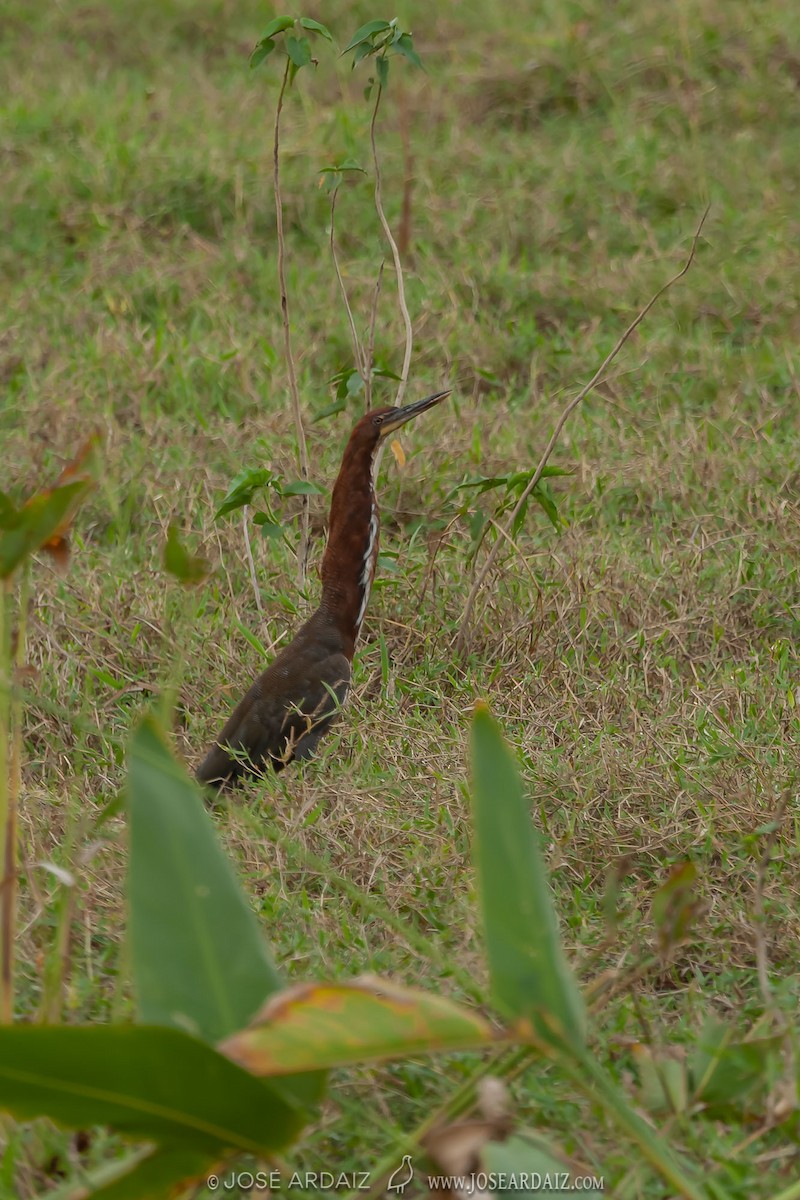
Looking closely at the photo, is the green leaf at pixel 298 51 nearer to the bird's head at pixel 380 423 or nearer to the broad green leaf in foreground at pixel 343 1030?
the bird's head at pixel 380 423

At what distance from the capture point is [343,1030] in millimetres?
1570

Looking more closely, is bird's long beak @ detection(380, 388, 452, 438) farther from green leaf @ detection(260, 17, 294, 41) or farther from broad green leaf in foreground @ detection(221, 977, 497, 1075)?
broad green leaf in foreground @ detection(221, 977, 497, 1075)

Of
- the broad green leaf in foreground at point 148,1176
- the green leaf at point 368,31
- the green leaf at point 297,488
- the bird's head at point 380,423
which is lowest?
the broad green leaf in foreground at point 148,1176

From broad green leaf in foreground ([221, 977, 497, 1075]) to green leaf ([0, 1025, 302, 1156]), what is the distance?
0.04 meters

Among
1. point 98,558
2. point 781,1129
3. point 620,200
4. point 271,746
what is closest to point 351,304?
point 620,200

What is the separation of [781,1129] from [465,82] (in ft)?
17.9

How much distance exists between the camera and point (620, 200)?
5.67 metres

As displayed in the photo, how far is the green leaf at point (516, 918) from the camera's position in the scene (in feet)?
5.34

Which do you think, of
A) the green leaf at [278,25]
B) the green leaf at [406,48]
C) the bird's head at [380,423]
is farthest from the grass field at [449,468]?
the green leaf at [278,25]

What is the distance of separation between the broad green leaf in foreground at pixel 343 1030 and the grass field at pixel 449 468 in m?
0.17

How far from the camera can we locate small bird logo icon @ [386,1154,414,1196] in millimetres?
1892

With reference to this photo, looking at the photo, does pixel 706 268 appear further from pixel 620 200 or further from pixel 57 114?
pixel 57 114

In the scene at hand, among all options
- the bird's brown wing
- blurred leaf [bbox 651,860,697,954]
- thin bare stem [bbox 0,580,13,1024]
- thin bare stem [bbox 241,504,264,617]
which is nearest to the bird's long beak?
thin bare stem [bbox 241,504,264,617]

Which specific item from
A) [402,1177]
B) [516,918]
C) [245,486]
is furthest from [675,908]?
[245,486]
